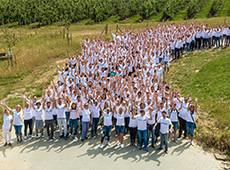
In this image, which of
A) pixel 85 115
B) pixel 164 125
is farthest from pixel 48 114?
pixel 164 125

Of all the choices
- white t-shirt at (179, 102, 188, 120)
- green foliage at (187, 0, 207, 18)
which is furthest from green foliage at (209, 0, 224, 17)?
white t-shirt at (179, 102, 188, 120)

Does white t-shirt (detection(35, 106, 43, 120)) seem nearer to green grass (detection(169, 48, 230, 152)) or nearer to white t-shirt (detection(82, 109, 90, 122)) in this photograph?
white t-shirt (detection(82, 109, 90, 122))

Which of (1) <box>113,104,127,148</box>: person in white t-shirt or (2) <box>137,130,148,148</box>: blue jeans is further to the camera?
(1) <box>113,104,127,148</box>: person in white t-shirt

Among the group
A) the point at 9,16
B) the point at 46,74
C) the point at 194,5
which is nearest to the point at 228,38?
the point at 46,74

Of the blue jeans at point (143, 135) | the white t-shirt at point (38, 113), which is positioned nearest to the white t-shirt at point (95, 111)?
the blue jeans at point (143, 135)

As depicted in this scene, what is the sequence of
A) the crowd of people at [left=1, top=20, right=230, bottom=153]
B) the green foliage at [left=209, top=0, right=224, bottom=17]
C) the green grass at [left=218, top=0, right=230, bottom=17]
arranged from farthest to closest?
the green foliage at [left=209, top=0, right=224, bottom=17] → the green grass at [left=218, top=0, right=230, bottom=17] → the crowd of people at [left=1, top=20, right=230, bottom=153]

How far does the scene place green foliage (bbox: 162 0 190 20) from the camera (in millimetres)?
51688

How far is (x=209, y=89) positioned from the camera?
14086mm

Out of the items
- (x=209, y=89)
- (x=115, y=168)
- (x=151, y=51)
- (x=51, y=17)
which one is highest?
(x=51, y=17)

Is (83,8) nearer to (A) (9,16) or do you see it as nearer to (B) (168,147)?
(A) (9,16)

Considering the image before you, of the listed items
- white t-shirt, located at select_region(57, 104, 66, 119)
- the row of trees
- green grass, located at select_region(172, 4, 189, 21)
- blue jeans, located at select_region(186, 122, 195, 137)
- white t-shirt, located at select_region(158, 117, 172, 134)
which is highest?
A: the row of trees

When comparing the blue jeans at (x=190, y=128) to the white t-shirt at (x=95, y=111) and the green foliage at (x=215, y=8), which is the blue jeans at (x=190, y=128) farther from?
the green foliage at (x=215, y=8)

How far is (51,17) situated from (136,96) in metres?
46.9

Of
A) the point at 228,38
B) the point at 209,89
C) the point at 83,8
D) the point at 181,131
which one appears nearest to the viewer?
the point at 181,131
